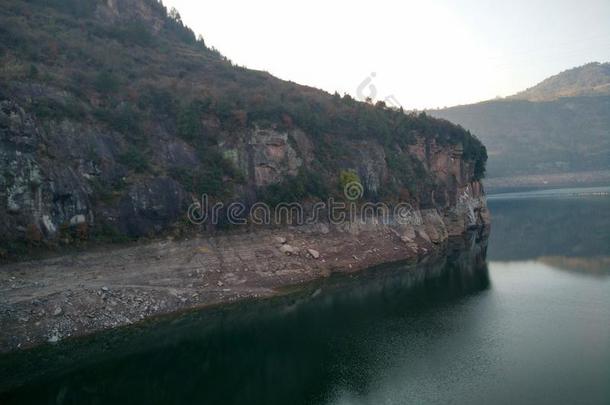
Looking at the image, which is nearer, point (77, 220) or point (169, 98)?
point (77, 220)

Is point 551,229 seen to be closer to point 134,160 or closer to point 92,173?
point 134,160

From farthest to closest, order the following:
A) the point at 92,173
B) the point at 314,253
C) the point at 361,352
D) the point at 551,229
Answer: the point at 551,229 < the point at 314,253 < the point at 92,173 < the point at 361,352

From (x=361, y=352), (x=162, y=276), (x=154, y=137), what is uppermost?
(x=154, y=137)

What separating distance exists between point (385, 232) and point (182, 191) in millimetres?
25232

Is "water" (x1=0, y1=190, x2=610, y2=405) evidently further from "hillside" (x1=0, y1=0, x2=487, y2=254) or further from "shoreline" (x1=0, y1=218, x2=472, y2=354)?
"hillside" (x1=0, y1=0, x2=487, y2=254)

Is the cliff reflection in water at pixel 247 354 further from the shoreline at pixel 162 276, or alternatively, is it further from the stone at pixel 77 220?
the stone at pixel 77 220

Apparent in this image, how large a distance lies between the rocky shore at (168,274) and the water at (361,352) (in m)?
1.74

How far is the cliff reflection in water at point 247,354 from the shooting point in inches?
842

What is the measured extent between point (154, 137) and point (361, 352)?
30.9 m

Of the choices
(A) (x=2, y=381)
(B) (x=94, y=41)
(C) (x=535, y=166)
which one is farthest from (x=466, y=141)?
(C) (x=535, y=166)

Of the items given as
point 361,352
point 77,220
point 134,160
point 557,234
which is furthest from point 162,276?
point 557,234

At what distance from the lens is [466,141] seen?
3034 inches

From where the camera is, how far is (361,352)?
1001 inches

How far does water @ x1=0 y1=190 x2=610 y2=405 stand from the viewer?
20.9m
